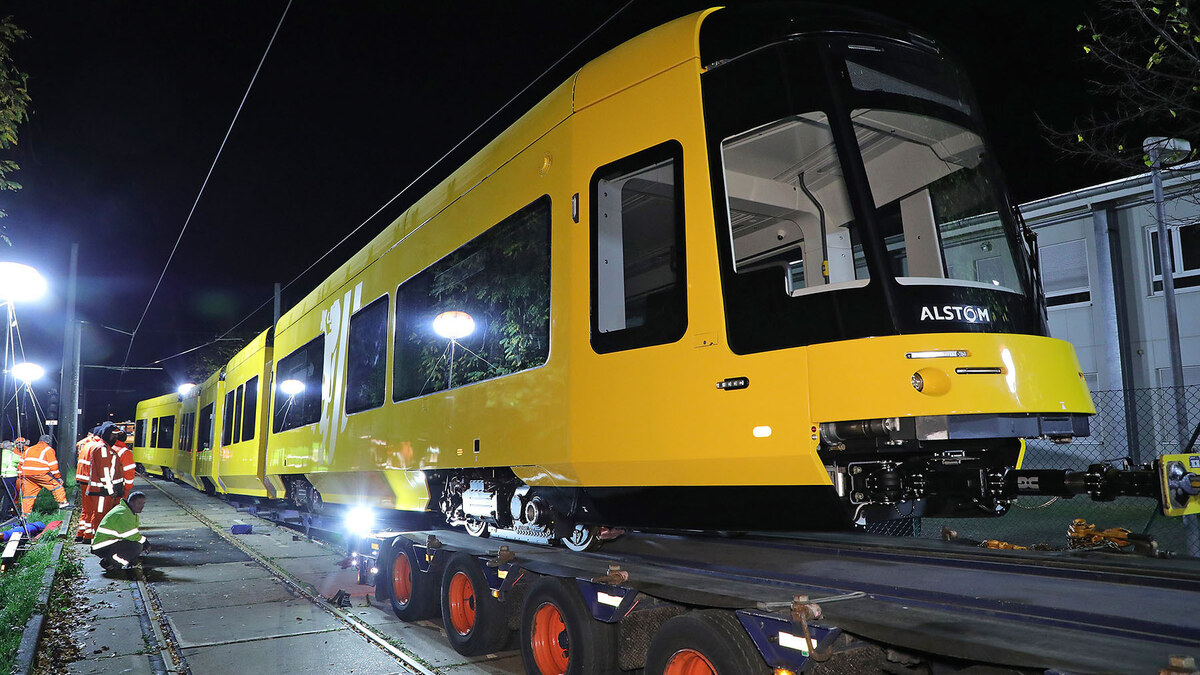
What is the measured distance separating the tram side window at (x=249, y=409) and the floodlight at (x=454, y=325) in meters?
9.77

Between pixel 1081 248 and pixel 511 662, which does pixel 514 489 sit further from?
pixel 1081 248

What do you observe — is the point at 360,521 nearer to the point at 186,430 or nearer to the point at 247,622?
the point at 247,622

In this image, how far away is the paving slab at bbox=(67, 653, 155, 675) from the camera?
617 centimetres

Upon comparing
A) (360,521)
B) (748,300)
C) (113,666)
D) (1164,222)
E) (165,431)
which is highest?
(1164,222)

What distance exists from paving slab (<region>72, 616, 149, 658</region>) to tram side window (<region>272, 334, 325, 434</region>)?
2.99m

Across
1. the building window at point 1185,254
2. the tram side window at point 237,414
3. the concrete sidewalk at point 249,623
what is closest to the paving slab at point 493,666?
the concrete sidewalk at point 249,623

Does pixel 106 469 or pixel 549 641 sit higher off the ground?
pixel 106 469

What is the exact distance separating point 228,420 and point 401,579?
12.0 metres

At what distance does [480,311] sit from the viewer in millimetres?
6059

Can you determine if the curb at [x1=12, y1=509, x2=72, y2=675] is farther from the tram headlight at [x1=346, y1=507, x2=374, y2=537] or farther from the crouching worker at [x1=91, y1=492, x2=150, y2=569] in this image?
the tram headlight at [x1=346, y1=507, x2=374, y2=537]

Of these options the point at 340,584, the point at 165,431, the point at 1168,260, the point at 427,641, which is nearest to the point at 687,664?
the point at 427,641

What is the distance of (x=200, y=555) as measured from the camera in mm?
12312

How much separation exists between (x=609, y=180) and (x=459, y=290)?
2040 mm

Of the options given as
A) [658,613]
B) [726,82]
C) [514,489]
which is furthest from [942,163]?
[514,489]
